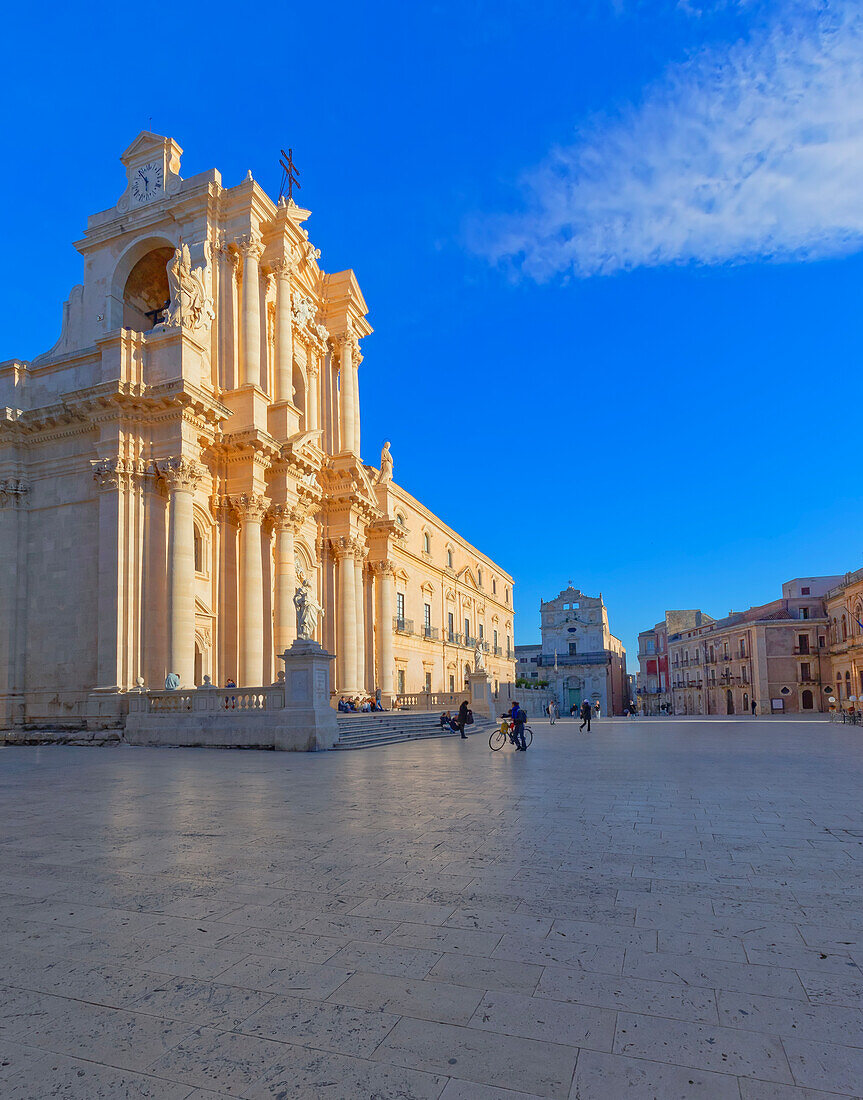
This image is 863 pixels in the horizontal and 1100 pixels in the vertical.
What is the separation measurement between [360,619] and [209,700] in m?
13.8

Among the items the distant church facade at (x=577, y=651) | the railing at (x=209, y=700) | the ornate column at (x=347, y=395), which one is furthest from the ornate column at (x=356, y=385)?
the distant church facade at (x=577, y=651)

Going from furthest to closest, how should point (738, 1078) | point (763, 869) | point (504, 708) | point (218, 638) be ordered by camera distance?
point (504, 708) → point (218, 638) → point (763, 869) → point (738, 1078)

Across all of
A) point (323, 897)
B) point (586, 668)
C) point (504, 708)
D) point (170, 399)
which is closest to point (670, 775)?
point (323, 897)

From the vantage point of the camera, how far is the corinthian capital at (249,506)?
23.7 m

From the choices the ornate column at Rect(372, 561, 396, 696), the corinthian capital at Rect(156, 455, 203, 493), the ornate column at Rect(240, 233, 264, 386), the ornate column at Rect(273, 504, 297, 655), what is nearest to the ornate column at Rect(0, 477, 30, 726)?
the corinthian capital at Rect(156, 455, 203, 493)

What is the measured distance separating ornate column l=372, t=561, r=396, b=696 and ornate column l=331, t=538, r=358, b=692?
3408mm

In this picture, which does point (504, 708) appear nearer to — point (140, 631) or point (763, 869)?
point (140, 631)

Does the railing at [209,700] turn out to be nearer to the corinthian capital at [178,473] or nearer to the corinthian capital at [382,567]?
the corinthian capital at [178,473]

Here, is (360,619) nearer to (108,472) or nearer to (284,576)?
(284,576)

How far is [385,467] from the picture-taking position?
120 ft

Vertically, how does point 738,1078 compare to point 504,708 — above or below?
above

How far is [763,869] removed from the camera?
552 centimetres

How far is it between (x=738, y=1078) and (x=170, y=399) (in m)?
21.5

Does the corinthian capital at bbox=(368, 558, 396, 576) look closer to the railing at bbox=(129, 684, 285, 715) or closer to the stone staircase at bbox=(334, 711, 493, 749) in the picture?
the stone staircase at bbox=(334, 711, 493, 749)
